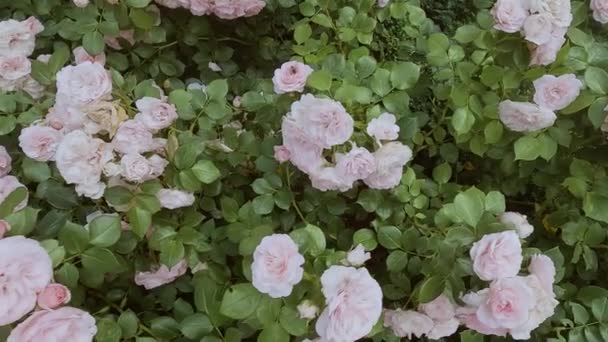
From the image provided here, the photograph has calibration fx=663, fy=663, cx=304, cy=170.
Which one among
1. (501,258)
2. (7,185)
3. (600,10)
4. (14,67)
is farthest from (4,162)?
(600,10)

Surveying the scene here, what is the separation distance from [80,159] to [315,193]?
466mm

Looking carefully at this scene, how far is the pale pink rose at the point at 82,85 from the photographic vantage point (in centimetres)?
127

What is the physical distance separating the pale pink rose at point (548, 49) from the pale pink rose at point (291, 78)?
1.48 feet

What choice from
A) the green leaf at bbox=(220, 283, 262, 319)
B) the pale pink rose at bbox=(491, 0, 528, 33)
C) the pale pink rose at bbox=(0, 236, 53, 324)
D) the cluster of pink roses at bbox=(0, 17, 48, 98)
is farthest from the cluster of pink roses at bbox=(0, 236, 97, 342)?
the pale pink rose at bbox=(491, 0, 528, 33)

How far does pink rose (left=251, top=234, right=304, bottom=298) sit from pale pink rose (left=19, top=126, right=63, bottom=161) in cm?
50

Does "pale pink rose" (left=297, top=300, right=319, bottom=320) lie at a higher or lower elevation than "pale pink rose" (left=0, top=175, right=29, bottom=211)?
higher

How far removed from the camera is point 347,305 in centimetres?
103

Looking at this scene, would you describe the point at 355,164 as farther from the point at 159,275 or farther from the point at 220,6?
the point at 220,6

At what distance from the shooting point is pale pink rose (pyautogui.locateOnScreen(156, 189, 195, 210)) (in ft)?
4.09

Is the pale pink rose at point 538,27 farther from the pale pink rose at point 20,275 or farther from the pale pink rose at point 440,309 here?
the pale pink rose at point 20,275

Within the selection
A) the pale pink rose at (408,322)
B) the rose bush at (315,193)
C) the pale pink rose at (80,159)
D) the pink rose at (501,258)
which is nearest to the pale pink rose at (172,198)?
the rose bush at (315,193)

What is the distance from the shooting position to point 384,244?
1.31 m

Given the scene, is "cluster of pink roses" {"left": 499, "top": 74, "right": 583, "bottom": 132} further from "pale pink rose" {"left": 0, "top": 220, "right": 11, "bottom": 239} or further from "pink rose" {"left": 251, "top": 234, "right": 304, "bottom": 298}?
"pale pink rose" {"left": 0, "top": 220, "right": 11, "bottom": 239}

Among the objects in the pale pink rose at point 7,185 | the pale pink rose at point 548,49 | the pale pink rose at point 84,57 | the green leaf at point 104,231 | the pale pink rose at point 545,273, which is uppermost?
the pale pink rose at point 548,49
